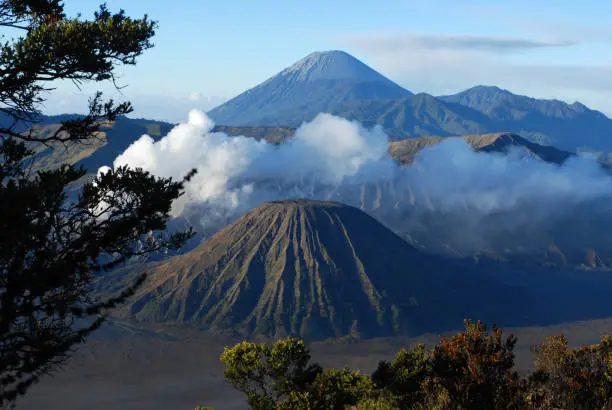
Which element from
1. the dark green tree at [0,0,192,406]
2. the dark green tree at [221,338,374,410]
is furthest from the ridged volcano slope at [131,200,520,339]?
the dark green tree at [0,0,192,406]

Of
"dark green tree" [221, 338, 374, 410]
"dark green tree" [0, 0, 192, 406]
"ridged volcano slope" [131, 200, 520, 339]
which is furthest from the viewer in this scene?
"ridged volcano slope" [131, 200, 520, 339]

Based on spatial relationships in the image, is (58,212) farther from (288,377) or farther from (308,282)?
(308,282)

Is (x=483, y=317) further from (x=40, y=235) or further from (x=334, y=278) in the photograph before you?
(x=40, y=235)

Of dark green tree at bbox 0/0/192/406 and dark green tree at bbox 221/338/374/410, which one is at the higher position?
dark green tree at bbox 0/0/192/406

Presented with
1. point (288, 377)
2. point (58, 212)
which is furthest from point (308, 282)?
point (58, 212)

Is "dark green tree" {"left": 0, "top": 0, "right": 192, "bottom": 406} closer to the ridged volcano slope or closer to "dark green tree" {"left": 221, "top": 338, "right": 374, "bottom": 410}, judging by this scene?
"dark green tree" {"left": 221, "top": 338, "right": 374, "bottom": 410}

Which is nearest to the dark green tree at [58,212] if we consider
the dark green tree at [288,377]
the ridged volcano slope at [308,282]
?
the dark green tree at [288,377]

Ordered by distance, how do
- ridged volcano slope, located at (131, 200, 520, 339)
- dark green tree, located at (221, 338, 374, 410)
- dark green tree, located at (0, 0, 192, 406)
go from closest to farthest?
dark green tree, located at (0, 0, 192, 406)
dark green tree, located at (221, 338, 374, 410)
ridged volcano slope, located at (131, 200, 520, 339)

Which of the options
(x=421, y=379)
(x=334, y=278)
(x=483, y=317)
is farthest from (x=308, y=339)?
(x=421, y=379)
